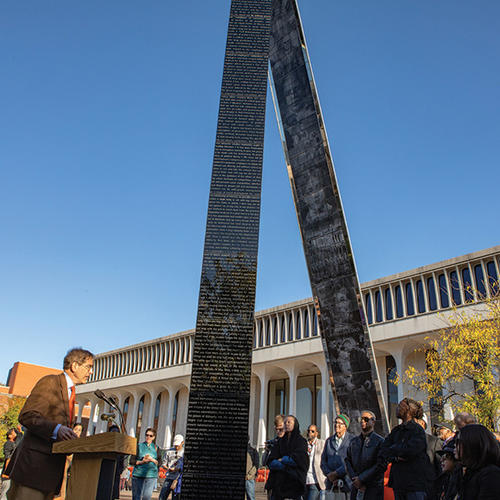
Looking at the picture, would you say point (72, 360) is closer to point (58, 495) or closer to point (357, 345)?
point (58, 495)

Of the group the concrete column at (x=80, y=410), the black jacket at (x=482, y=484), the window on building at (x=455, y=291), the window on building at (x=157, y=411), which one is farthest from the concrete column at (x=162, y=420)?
the black jacket at (x=482, y=484)

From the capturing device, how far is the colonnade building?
2467 centimetres

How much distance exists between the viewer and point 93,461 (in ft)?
9.65

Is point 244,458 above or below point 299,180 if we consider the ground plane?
below

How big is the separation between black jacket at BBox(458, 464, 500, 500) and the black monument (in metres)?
3.87

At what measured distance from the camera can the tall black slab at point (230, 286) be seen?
6.07m

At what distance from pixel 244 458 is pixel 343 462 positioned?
126cm

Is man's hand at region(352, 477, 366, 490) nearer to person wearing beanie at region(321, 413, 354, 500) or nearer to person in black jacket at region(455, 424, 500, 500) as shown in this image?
person wearing beanie at region(321, 413, 354, 500)

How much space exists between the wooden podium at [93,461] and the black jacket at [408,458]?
9.06ft

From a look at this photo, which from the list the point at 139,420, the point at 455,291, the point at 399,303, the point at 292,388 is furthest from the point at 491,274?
the point at 139,420

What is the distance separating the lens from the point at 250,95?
801cm

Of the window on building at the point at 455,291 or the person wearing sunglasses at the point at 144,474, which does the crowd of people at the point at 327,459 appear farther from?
the window on building at the point at 455,291

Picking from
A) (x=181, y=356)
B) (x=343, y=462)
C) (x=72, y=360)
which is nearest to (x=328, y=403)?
(x=181, y=356)

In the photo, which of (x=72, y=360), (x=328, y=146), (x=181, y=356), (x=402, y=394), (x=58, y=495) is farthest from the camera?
(x=181, y=356)
